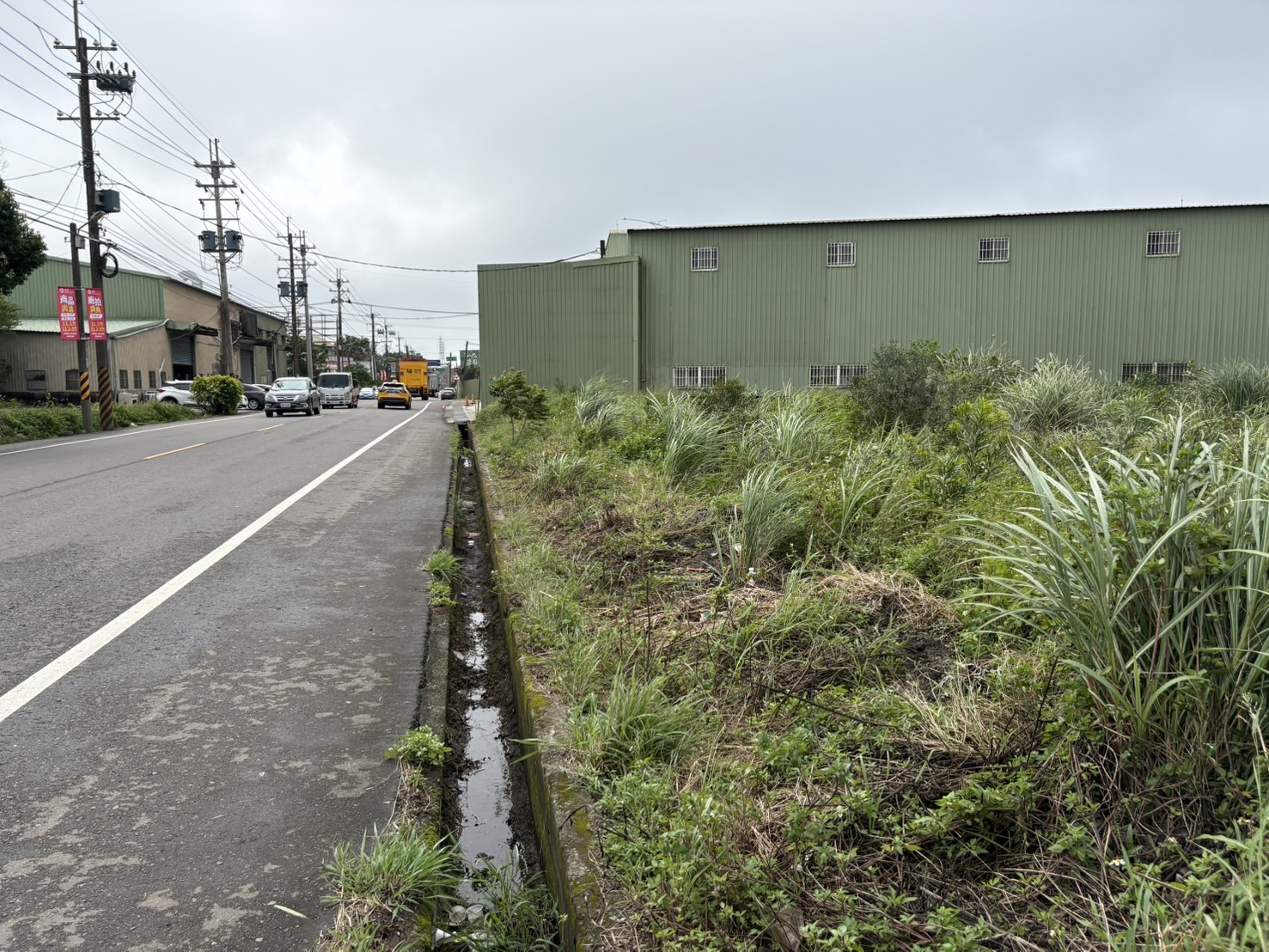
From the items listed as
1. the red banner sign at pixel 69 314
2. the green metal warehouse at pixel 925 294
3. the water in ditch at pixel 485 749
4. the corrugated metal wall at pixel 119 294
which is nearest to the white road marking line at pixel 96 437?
the red banner sign at pixel 69 314

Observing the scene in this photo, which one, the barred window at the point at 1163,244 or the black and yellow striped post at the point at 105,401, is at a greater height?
the barred window at the point at 1163,244

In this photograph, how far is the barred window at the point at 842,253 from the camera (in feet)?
84.7

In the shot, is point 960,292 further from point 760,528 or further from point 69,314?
point 69,314

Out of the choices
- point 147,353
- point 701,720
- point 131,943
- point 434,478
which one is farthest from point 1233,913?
point 147,353

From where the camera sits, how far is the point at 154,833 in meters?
3.13

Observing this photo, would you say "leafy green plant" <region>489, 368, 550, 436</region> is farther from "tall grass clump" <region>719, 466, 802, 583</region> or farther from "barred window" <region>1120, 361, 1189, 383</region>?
"barred window" <region>1120, 361, 1189, 383</region>

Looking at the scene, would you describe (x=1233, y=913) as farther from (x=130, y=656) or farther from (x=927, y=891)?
(x=130, y=656)

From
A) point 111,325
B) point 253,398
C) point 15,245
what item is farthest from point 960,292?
point 111,325

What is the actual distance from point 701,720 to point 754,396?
27.2 ft

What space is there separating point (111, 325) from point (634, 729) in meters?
55.0

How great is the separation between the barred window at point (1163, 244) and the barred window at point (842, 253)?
8054 millimetres

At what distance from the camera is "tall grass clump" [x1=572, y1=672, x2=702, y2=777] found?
3.30 meters

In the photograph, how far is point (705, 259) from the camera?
26281 millimetres

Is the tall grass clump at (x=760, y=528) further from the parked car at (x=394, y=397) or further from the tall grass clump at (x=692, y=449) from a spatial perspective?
the parked car at (x=394, y=397)
